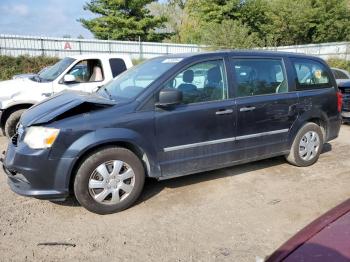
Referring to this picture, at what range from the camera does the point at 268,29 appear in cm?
3884

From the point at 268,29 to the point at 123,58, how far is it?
34.0m

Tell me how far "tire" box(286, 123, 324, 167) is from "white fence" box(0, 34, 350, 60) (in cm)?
1827

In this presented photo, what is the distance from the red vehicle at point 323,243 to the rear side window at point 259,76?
2776mm

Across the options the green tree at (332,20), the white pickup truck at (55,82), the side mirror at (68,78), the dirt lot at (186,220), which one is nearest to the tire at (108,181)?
the dirt lot at (186,220)

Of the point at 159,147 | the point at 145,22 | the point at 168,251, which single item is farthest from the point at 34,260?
the point at 145,22

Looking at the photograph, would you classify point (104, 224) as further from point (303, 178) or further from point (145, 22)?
point (145, 22)

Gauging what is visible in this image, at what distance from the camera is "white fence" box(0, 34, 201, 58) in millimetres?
23125

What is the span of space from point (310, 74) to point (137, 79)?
2752 mm

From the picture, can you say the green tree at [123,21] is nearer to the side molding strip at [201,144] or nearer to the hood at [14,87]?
the hood at [14,87]

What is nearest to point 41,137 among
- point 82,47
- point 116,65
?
point 116,65

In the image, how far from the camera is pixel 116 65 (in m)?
8.05

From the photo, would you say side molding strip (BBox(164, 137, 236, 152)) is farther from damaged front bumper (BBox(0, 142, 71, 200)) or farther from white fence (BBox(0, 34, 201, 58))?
white fence (BBox(0, 34, 201, 58))

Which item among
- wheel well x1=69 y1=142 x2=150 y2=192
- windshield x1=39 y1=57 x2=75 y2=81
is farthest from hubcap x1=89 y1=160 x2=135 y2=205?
windshield x1=39 y1=57 x2=75 y2=81

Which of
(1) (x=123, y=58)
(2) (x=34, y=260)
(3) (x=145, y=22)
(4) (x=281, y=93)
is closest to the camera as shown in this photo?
(2) (x=34, y=260)
